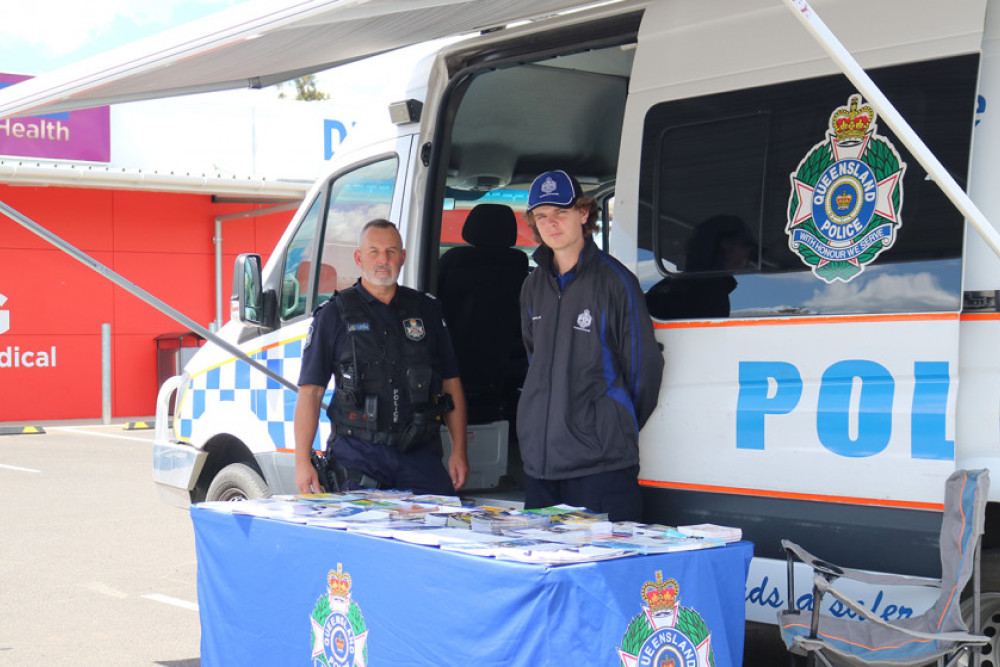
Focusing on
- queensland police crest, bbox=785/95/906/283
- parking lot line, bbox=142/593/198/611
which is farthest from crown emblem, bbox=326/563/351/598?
parking lot line, bbox=142/593/198/611

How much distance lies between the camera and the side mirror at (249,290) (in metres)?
5.41

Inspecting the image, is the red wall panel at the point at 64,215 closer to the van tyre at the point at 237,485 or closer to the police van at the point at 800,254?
the van tyre at the point at 237,485

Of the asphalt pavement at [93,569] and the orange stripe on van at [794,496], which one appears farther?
the asphalt pavement at [93,569]

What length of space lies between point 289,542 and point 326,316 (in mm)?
1257

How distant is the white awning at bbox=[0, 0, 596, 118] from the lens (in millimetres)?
3318

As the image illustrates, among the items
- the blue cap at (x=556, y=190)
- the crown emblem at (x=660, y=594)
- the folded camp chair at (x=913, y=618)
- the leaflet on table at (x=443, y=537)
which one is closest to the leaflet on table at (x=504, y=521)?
the leaflet on table at (x=443, y=537)

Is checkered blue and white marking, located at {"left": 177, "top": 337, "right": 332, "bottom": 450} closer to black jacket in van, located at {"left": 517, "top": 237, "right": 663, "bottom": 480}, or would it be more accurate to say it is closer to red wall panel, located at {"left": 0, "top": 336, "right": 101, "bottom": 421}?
black jacket in van, located at {"left": 517, "top": 237, "right": 663, "bottom": 480}

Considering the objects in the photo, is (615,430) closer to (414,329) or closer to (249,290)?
(414,329)

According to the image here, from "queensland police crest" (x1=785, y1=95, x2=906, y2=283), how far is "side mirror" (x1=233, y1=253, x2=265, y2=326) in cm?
267

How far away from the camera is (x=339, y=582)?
340 centimetres

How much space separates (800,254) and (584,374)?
0.81 meters

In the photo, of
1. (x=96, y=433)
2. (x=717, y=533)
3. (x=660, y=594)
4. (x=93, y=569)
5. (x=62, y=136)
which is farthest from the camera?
(x=62, y=136)

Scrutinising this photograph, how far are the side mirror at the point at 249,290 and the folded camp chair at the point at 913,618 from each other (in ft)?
9.63

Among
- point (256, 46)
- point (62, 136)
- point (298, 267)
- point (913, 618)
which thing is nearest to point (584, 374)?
point (913, 618)
